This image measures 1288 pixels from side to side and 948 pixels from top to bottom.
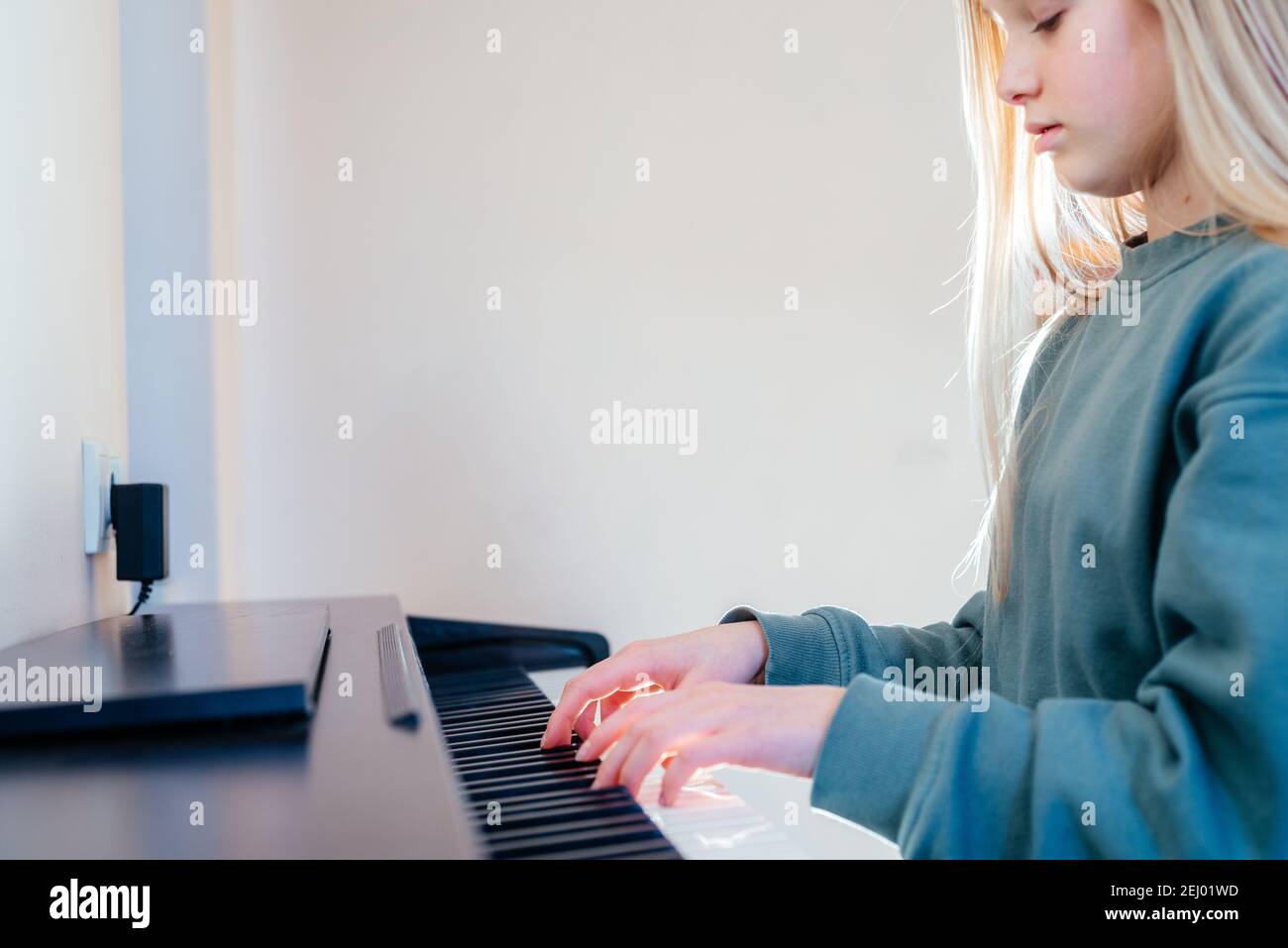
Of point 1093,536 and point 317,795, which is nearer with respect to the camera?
point 317,795

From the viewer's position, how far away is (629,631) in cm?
174

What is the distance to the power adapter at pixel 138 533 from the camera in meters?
1.22

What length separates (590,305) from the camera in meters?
1.76

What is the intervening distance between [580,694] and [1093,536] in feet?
1.24

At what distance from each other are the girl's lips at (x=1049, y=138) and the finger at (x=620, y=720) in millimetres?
523

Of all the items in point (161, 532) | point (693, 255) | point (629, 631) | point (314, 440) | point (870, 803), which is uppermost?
point (693, 255)

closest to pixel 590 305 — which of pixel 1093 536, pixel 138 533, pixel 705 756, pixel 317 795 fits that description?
pixel 138 533

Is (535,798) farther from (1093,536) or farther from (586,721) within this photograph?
(1093,536)

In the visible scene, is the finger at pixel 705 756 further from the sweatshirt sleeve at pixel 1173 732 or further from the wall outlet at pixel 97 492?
the wall outlet at pixel 97 492

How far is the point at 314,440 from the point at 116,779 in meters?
1.20

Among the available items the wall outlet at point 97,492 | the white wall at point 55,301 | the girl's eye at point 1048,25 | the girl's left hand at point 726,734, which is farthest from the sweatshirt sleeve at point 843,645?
the wall outlet at point 97,492
